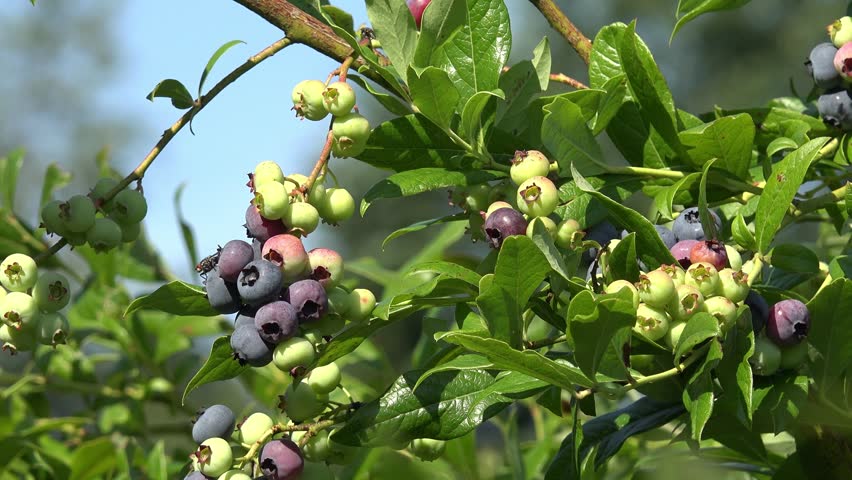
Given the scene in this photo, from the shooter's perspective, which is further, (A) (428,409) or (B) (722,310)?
(A) (428,409)

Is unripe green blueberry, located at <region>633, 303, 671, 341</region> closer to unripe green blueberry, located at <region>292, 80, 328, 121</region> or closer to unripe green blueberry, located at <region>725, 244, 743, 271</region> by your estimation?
unripe green blueberry, located at <region>725, 244, 743, 271</region>

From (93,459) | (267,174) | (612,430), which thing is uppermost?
(267,174)

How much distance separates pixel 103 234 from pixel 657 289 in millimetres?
654

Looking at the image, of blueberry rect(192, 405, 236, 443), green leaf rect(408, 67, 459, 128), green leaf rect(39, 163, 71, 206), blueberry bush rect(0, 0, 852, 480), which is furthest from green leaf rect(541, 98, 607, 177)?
green leaf rect(39, 163, 71, 206)

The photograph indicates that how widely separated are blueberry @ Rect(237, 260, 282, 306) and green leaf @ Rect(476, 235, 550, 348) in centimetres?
20

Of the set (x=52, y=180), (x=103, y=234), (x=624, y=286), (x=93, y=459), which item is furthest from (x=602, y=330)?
(x=52, y=180)

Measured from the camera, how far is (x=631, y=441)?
183cm

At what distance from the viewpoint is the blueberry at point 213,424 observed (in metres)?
1.04

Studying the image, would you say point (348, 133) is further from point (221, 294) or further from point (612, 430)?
Answer: point (612, 430)

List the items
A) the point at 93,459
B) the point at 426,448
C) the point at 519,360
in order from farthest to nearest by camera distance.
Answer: the point at 93,459, the point at 426,448, the point at 519,360

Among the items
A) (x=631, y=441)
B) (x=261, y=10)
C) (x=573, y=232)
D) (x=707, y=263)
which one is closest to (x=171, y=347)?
(x=631, y=441)

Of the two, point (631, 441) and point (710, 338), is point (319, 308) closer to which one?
point (710, 338)

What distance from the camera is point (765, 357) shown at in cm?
98

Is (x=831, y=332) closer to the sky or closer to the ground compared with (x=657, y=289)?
closer to the ground
